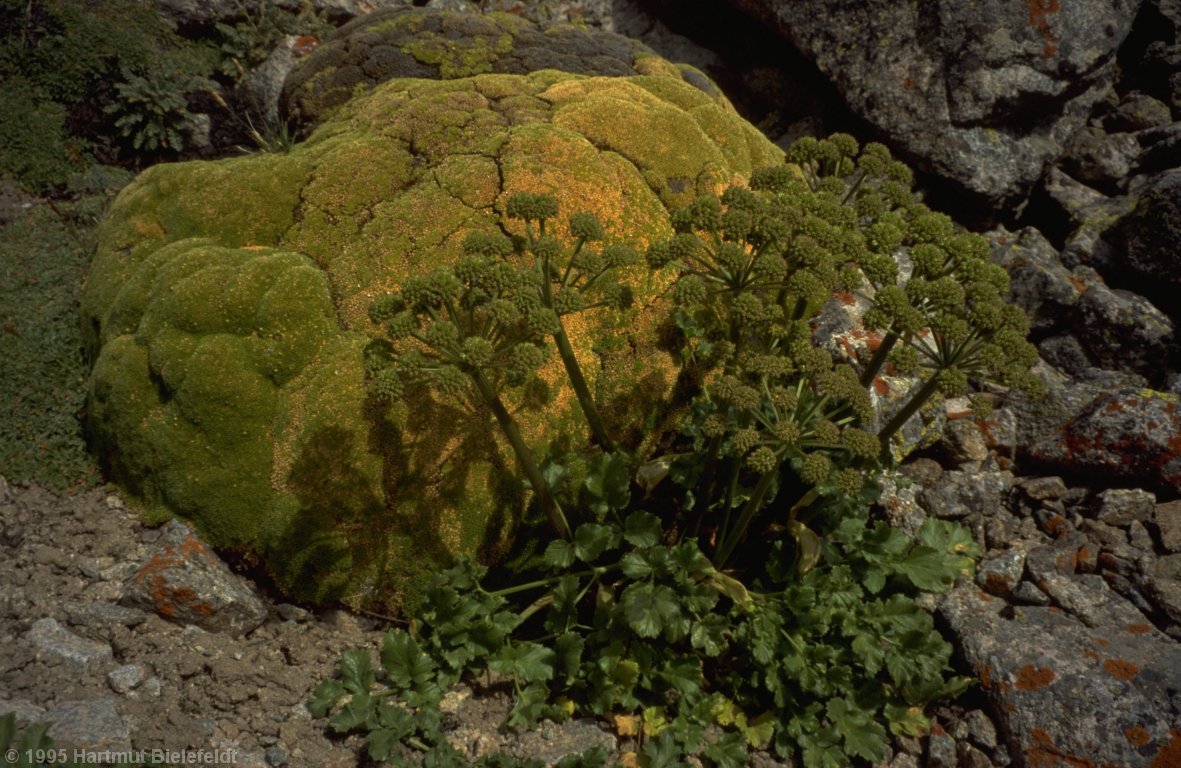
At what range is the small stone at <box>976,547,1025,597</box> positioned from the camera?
544cm

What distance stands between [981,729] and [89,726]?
5515 millimetres

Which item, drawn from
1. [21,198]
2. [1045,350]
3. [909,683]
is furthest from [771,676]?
[21,198]

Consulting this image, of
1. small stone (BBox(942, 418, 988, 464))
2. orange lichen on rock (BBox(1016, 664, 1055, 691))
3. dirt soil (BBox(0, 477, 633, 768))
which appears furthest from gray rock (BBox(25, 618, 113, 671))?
small stone (BBox(942, 418, 988, 464))

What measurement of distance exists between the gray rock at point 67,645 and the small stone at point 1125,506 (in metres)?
7.49

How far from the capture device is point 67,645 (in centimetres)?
443

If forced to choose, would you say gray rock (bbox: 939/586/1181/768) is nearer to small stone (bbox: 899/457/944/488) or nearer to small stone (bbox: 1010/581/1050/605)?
small stone (bbox: 1010/581/1050/605)

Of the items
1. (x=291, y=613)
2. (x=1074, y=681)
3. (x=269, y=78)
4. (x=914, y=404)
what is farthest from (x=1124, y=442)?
(x=269, y=78)

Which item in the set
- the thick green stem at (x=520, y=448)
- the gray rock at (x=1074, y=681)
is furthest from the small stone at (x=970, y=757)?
the thick green stem at (x=520, y=448)

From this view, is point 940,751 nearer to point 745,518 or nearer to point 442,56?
point 745,518

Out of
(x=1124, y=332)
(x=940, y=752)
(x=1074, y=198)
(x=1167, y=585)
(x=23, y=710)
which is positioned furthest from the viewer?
(x=1074, y=198)

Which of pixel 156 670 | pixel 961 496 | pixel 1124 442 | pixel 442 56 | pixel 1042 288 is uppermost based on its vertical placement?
pixel 1042 288

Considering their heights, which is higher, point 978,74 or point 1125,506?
point 978,74

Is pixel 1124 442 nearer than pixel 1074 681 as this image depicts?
No

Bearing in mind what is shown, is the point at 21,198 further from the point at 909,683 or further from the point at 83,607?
the point at 909,683
